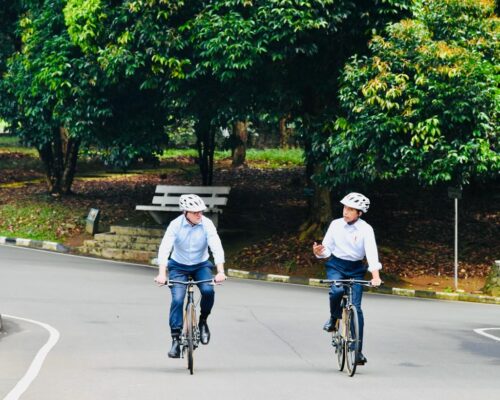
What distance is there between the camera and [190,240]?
11.9 meters

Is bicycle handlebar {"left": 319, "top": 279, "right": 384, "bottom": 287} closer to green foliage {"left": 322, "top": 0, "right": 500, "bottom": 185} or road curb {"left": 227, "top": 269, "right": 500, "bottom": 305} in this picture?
green foliage {"left": 322, "top": 0, "right": 500, "bottom": 185}

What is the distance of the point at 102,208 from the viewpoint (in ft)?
112

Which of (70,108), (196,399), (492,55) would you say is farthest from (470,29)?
(196,399)

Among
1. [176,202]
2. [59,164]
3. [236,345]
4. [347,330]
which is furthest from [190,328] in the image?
[59,164]

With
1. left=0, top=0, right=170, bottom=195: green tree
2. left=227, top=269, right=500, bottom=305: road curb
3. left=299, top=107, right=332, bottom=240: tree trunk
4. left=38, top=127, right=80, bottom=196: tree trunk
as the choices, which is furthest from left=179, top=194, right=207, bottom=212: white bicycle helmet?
left=38, top=127, right=80, bottom=196: tree trunk

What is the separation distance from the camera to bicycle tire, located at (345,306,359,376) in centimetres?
1141

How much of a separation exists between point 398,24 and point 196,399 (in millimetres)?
14824

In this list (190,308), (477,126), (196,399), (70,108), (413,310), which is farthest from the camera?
(70,108)

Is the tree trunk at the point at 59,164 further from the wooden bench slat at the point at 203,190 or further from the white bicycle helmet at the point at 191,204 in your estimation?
the white bicycle helmet at the point at 191,204

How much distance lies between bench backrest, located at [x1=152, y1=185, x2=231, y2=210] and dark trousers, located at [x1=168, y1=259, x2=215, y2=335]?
57.2ft

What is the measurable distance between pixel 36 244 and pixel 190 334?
19124mm

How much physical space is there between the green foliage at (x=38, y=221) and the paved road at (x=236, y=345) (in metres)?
7.75

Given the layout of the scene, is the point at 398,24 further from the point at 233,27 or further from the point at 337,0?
the point at 233,27

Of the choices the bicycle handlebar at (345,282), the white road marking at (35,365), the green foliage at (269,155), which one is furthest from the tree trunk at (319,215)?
the green foliage at (269,155)
